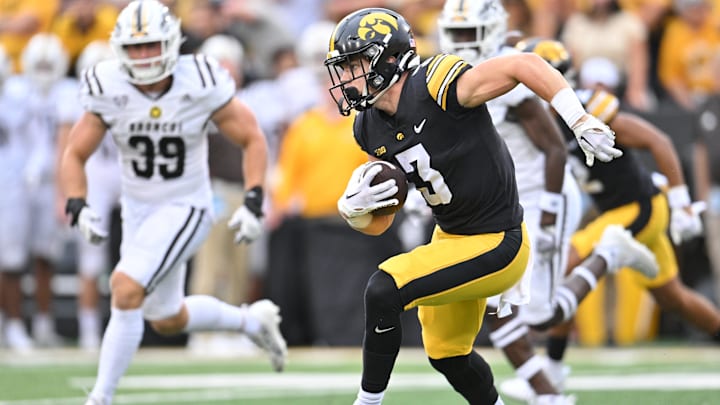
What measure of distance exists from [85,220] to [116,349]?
2.00 ft

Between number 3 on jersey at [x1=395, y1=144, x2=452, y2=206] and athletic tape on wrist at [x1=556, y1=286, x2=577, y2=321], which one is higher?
number 3 on jersey at [x1=395, y1=144, x2=452, y2=206]

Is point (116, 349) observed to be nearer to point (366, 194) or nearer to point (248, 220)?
point (248, 220)

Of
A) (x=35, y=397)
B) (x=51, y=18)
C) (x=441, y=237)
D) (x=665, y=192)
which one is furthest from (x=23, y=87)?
(x=441, y=237)

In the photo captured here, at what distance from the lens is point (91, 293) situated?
10211 millimetres

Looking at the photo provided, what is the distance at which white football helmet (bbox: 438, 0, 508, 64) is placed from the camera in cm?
613

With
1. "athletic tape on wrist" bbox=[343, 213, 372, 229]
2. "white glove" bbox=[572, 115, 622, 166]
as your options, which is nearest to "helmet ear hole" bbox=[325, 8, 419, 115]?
"athletic tape on wrist" bbox=[343, 213, 372, 229]

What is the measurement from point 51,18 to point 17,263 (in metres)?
2.50

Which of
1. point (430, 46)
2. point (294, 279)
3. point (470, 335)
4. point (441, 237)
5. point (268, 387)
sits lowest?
point (294, 279)

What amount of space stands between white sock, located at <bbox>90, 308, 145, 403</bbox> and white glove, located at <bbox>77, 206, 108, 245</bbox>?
337mm

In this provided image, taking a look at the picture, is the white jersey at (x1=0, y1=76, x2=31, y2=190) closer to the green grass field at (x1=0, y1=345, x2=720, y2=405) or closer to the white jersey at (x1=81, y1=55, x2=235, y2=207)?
the green grass field at (x1=0, y1=345, x2=720, y2=405)

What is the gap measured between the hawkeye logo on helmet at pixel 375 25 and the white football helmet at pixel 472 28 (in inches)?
52.0

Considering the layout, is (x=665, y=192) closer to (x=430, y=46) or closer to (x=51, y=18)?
(x=430, y=46)

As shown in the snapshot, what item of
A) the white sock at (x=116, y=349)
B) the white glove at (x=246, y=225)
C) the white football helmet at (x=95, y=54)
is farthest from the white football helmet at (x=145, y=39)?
the white football helmet at (x=95, y=54)

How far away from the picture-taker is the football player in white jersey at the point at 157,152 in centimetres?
601
